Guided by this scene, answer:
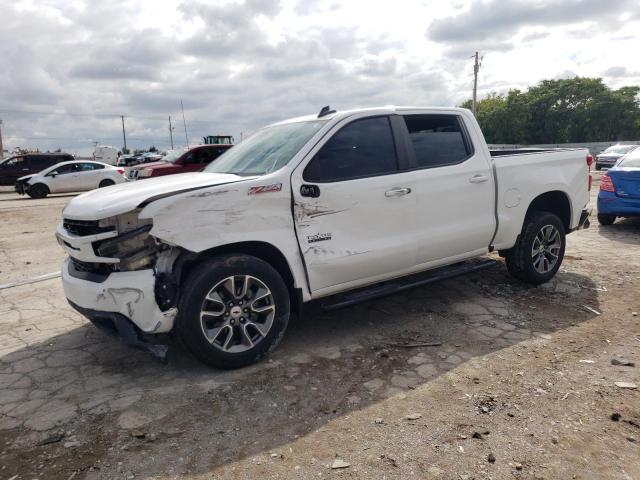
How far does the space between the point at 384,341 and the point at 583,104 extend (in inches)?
2593

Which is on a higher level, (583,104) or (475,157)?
(583,104)

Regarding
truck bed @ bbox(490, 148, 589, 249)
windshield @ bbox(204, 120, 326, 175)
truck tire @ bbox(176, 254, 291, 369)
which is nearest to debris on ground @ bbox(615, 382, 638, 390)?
truck bed @ bbox(490, 148, 589, 249)

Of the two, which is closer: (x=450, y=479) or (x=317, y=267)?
(x=450, y=479)

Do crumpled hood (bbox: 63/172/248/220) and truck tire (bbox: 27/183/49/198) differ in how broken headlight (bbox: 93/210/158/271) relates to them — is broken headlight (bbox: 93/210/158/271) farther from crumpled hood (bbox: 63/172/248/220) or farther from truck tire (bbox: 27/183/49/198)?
truck tire (bbox: 27/183/49/198)

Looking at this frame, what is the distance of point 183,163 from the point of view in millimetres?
13930

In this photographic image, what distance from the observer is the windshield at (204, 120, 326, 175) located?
3.91 m

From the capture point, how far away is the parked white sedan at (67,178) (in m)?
18.6

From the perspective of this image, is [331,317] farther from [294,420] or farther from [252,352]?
[294,420]

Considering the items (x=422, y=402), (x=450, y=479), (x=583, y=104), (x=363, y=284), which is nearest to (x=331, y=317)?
(x=363, y=284)

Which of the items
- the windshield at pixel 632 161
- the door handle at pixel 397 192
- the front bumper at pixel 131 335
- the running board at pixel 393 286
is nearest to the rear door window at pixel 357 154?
the door handle at pixel 397 192

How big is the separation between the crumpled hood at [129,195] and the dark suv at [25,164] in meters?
21.1

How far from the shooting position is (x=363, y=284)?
13.5 feet

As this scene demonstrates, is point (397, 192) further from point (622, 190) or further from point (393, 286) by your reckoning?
point (622, 190)

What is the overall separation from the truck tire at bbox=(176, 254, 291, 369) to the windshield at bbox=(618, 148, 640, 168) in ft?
24.0
